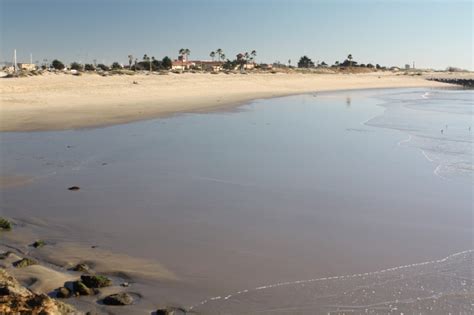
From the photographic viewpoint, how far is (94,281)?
5.36m

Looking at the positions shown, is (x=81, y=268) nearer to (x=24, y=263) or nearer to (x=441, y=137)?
(x=24, y=263)

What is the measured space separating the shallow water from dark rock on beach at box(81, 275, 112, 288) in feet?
1.91

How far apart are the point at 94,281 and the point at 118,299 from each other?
464 mm

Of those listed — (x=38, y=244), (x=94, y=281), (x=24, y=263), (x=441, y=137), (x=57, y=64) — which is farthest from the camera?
(x=57, y=64)

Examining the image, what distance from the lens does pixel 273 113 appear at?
2608 centimetres

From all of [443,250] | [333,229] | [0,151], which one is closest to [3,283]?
[333,229]

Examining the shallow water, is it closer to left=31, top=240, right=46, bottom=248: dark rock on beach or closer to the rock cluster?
left=31, top=240, right=46, bottom=248: dark rock on beach

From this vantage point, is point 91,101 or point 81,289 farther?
point 91,101

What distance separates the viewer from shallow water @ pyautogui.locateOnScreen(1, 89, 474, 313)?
6387 mm

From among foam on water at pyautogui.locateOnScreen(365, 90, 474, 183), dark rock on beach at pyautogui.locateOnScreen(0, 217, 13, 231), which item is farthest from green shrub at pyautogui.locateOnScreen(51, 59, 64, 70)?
dark rock on beach at pyautogui.locateOnScreen(0, 217, 13, 231)

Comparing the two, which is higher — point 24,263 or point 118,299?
point 24,263

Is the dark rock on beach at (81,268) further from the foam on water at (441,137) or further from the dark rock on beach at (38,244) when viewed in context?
the foam on water at (441,137)

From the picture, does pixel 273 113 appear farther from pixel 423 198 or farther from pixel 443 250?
pixel 443 250

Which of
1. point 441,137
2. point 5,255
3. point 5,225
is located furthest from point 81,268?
point 441,137
